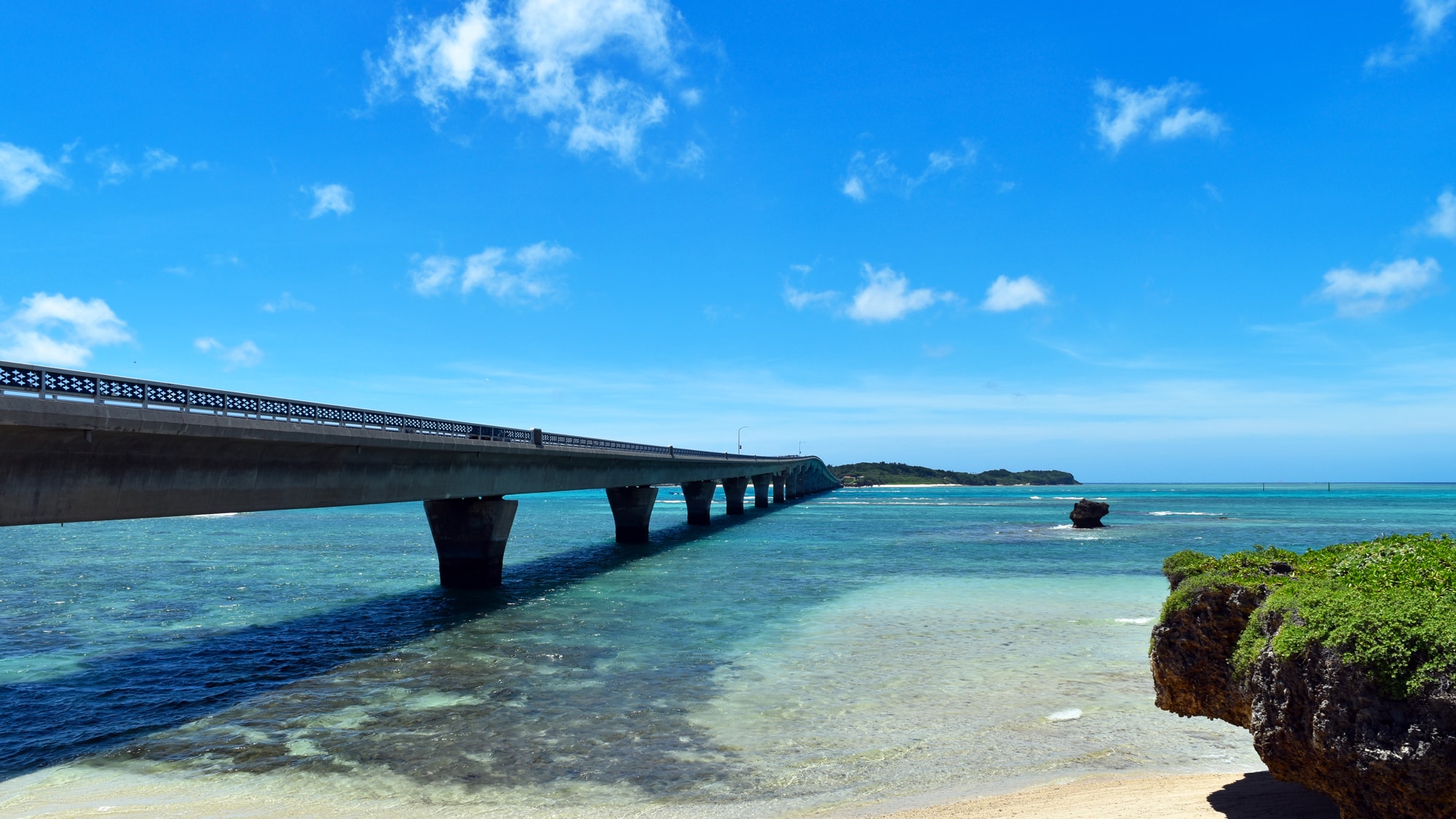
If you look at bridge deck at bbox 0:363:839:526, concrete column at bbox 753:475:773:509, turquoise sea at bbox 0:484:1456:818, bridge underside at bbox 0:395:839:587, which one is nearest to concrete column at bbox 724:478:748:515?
concrete column at bbox 753:475:773:509

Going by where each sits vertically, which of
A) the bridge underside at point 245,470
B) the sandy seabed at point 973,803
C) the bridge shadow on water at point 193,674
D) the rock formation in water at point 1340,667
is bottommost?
the bridge shadow on water at point 193,674

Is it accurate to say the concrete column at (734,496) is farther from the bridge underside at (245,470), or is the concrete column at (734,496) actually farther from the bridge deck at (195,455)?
the bridge deck at (195,455)

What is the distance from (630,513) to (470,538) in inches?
990

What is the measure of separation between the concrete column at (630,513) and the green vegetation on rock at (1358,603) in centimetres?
5006

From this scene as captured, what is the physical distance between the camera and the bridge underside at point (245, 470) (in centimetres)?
1589

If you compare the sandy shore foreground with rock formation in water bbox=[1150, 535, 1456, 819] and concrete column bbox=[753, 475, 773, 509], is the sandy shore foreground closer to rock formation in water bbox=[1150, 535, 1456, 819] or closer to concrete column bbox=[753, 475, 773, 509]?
rock formation in water bbox=[1150, 535, 1456, 819]

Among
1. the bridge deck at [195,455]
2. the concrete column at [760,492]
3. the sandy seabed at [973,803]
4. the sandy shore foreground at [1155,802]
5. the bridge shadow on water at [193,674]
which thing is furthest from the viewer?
the concrete column at [760,492]

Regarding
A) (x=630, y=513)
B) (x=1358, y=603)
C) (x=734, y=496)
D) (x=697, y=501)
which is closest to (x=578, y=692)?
(x=1358, y=603)

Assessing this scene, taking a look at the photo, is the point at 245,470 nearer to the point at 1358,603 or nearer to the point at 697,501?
→ the point at 1358,603

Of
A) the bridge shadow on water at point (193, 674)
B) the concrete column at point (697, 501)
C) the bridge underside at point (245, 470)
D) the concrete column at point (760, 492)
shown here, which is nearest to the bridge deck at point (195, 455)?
the bridge underside at point (245, 470)

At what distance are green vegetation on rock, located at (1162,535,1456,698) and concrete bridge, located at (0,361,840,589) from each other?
19.7 m

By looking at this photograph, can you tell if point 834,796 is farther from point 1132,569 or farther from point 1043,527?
point 1043,527

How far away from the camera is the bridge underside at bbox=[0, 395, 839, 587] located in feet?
52.1

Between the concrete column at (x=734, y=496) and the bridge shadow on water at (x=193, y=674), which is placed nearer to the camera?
the bridge shadow on water at (x=193, y=674)
